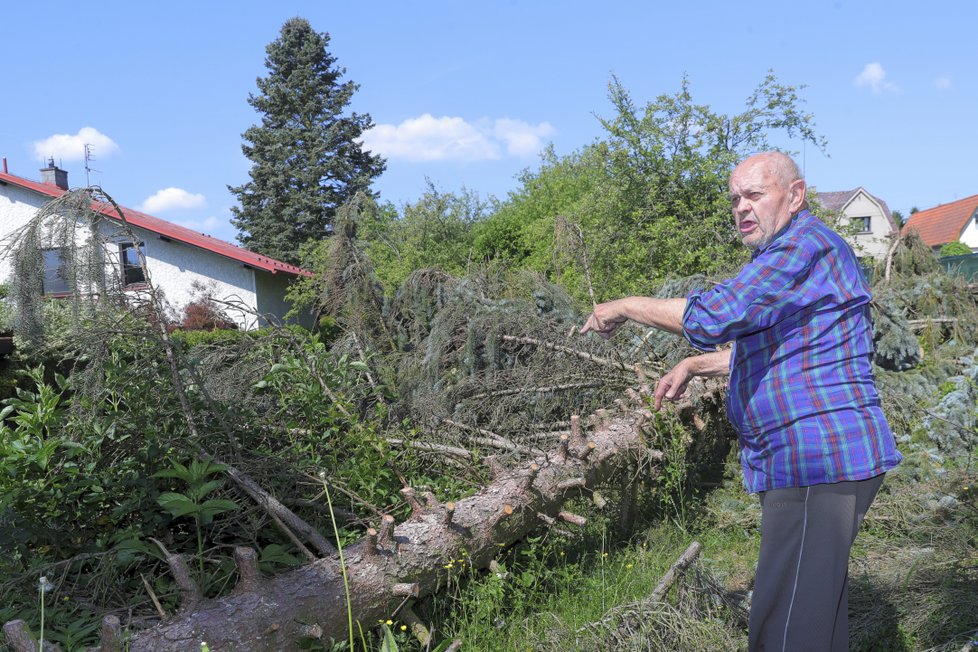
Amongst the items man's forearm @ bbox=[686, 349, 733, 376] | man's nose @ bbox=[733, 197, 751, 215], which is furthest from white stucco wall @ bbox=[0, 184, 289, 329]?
man's nose @ bbox=[733, 197, 751, 215]

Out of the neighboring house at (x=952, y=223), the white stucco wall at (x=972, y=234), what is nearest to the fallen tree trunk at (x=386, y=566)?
the neighboring house at (x=952, y=223)

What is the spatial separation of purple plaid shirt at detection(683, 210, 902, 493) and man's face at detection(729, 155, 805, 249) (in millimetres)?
116

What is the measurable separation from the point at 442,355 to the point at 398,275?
6.81 metres

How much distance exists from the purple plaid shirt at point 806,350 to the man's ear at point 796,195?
139mm

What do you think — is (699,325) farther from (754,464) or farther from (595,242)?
(595,242)

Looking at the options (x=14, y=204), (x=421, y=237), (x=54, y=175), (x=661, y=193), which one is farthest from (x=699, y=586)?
(x=54, y=175)

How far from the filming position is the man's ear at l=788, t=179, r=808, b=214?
88.0 inches

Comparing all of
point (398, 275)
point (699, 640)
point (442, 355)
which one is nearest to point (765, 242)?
point (699, 640)

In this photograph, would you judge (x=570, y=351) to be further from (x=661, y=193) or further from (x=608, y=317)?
(x=661, y=193)

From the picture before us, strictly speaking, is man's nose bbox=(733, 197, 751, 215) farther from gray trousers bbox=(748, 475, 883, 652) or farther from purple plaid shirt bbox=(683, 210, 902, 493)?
gray trousers bbox=(748, 475, 883, 652)

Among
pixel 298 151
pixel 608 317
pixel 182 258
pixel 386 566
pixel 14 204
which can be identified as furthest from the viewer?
pixel 298 151

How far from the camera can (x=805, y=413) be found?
2.04 meters

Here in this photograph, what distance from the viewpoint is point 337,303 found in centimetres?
747

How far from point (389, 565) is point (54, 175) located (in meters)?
26.2
